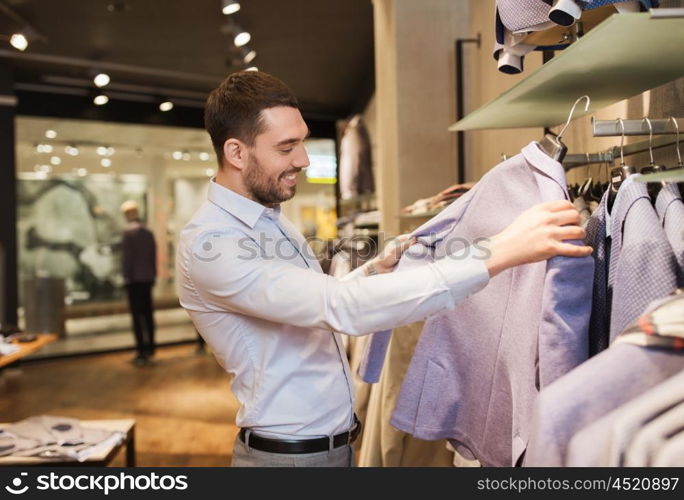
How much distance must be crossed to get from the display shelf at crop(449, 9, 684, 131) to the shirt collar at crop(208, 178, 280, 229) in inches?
22.4

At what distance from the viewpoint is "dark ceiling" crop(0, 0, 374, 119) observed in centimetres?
548

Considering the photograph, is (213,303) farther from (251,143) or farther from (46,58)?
(46,58)

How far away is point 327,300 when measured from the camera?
1.27m

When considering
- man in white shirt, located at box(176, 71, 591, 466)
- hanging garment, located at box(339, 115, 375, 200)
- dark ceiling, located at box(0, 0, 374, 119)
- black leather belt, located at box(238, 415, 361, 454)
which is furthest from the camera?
dark ceiling, located at box(0, 0, 374, 119)

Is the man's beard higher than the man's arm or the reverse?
higher

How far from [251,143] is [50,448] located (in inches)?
73.5

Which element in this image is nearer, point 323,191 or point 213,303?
point 213,303

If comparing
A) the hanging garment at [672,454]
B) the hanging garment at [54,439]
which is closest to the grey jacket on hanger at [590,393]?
the hanging garment at [672,454]

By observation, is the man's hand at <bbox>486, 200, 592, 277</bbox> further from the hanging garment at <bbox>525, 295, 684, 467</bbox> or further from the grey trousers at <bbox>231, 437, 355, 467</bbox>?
the grey trousers at <bbox>231, 437, 355, 467</bbox>

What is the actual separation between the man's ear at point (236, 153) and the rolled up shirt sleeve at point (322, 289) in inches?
8.2

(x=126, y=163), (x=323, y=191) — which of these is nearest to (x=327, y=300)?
(x=126, y=163)

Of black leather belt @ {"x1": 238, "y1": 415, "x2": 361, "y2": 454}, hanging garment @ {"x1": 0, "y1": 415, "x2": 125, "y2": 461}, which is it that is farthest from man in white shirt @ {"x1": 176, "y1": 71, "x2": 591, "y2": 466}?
hanging garment @ {"x1": 0, "y1": 415, "x2": 125, "y2": 461}

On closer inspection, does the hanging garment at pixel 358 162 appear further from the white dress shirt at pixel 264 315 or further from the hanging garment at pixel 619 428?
the hanging garment at pixel 619 428

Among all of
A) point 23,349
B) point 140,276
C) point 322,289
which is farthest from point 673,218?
point 140,276
